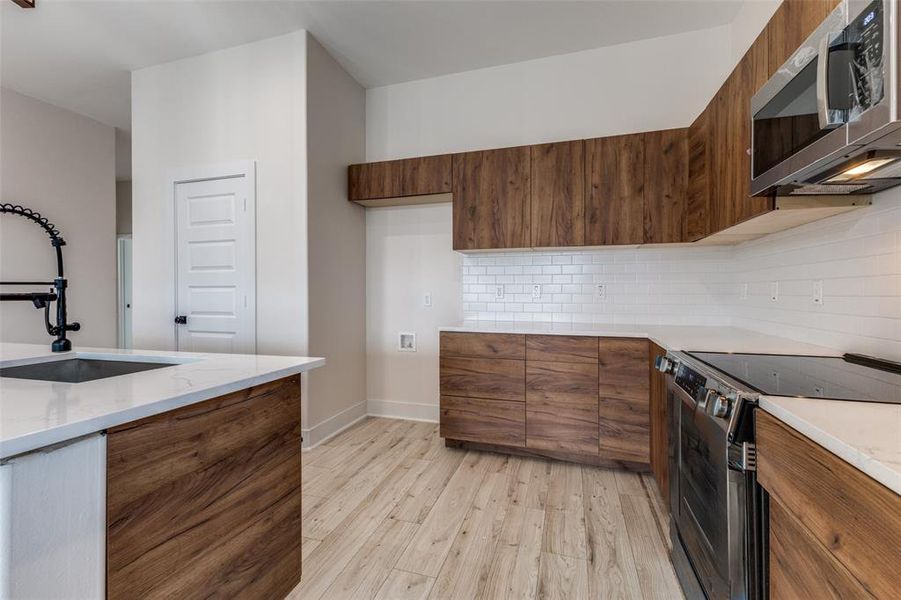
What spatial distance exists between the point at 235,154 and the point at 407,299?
5.98ft

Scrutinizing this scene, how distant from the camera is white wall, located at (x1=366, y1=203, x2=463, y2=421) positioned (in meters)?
3.49

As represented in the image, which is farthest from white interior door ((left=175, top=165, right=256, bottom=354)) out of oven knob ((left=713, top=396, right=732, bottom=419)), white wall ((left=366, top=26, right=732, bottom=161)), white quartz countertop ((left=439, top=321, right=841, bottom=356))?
oven knob ((left=713, top=396, right=732, bottom=419))

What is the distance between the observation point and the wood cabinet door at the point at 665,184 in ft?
8.39

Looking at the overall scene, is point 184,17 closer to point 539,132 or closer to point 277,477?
point 539,132

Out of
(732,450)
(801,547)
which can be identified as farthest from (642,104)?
(801,547)

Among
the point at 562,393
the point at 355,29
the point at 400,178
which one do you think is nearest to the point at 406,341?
the point at 400,178

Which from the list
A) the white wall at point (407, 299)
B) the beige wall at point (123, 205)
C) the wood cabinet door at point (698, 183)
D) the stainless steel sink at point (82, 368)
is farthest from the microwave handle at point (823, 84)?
the beige wall at point (123, 205)

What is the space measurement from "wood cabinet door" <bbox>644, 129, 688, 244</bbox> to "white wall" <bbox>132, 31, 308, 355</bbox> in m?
2.43

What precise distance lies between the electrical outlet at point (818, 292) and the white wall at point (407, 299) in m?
2.28

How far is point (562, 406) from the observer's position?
2590 millimetres

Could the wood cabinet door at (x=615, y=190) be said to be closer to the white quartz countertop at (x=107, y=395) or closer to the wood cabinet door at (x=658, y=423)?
the wood cabinet door at (x=658, y=423)

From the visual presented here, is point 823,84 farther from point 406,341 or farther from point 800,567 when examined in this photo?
point 406,341

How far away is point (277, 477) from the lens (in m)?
1.34

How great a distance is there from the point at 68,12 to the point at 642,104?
4.20 meters
